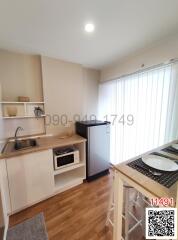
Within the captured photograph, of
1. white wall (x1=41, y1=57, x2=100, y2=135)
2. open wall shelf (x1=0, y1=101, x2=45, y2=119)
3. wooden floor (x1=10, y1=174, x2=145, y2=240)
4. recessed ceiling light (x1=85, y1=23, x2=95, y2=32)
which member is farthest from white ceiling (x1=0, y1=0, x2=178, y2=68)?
wooden floor (x1=10, y1=174, x2=145, y2=240)

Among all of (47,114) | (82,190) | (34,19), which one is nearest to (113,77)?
(47,114)

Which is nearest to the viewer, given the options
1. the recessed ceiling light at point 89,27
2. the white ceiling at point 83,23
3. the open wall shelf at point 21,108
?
the white ceiling at point 83,23

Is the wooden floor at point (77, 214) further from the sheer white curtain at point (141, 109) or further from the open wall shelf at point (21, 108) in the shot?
the open wall shelf at point (21, 108)

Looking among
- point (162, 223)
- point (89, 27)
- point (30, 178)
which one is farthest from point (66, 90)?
point (162, 223)

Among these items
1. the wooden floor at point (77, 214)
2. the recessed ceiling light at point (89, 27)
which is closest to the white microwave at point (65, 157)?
the wooden floor at point (77, 214)

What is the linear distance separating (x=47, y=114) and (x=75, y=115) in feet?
2.02

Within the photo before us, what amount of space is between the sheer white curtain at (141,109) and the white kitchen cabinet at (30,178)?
4.90 ft

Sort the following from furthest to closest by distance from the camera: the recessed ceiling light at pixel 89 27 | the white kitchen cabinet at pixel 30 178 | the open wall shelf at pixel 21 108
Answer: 1. the open wall shelf at pixel 21 108
2. the white kitchen cabinet at pixel 30 178
3. the recessed ceiling light at pixel 89 27

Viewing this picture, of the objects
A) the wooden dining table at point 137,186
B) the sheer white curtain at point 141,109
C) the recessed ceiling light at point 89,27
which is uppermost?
the recessed ceiling light at point 89,27

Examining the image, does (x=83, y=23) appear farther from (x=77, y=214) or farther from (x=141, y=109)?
(x=77, y=214)

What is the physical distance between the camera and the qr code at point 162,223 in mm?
749

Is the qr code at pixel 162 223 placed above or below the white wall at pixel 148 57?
below

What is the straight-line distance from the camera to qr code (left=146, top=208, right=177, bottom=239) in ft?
2.46

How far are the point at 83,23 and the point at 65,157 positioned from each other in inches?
76.6
